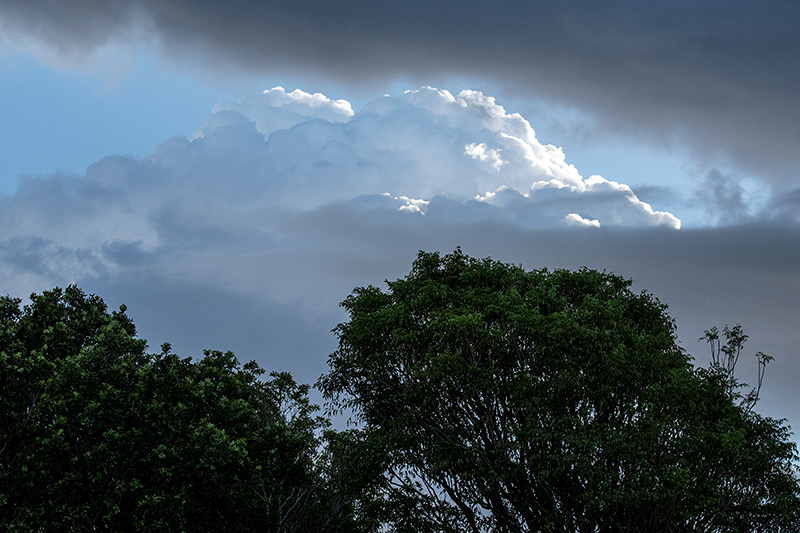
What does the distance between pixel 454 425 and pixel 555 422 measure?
288 centimetres

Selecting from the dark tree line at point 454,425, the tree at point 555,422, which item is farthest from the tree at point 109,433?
the tree at point 555,422

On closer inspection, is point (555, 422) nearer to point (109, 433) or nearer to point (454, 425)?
point (454, 425)

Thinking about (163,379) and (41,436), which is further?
(163,379)

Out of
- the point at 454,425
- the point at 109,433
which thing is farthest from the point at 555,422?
the point at 109,433

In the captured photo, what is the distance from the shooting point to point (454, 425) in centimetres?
1798

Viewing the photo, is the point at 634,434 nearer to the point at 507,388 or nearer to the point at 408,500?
the point at 507,388

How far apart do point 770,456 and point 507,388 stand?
631cm

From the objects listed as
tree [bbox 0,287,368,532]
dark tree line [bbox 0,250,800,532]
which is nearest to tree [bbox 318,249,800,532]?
dark tree line [bbox 0,250,800,532]

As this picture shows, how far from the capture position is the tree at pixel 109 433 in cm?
1667

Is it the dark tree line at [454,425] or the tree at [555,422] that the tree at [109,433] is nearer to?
the dark tree line at [454,425]

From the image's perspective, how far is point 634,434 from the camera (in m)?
15.9

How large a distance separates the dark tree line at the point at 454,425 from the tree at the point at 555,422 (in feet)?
0.18

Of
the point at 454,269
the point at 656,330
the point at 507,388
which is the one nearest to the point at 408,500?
the point at 507,388

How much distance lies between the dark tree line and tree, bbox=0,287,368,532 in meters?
0.05
